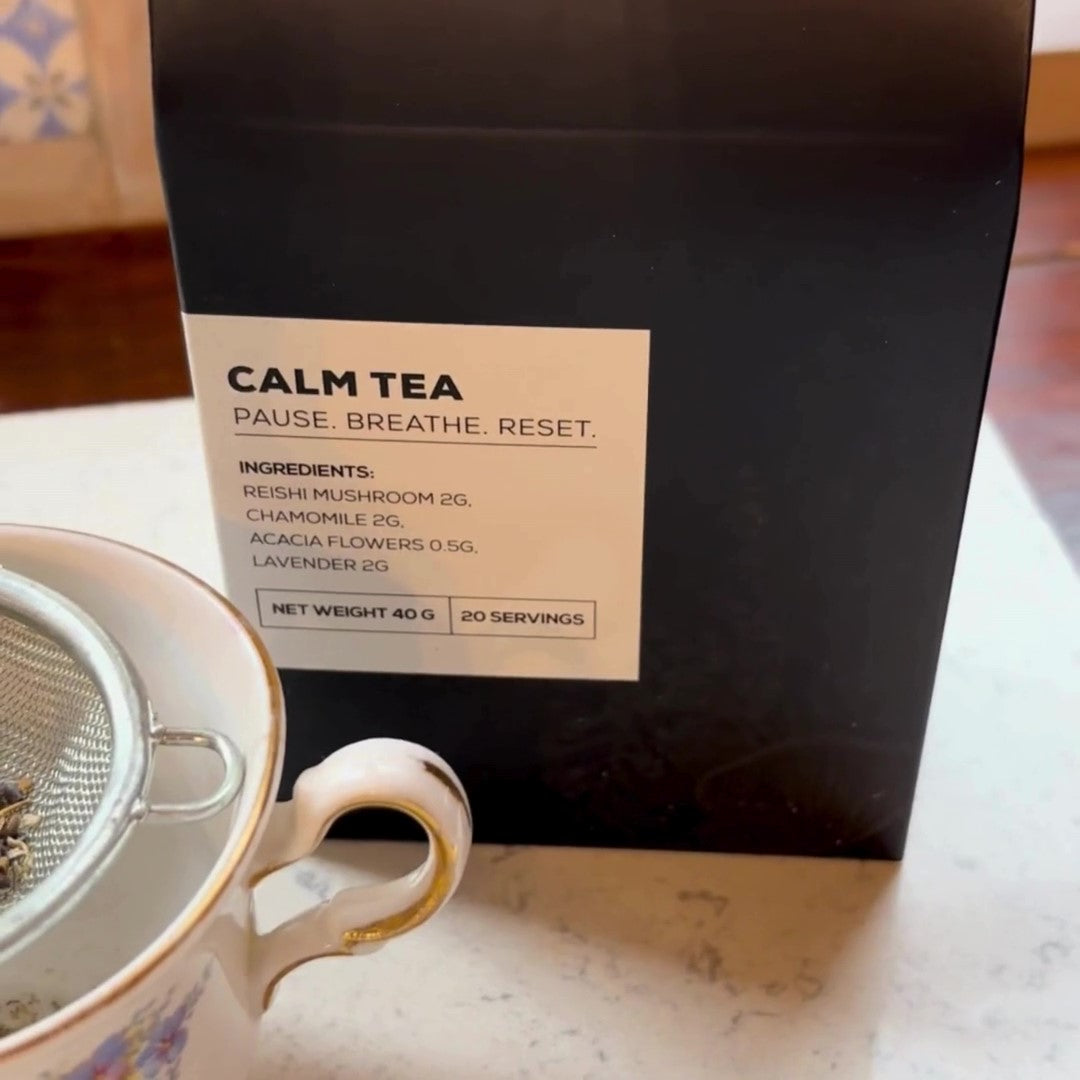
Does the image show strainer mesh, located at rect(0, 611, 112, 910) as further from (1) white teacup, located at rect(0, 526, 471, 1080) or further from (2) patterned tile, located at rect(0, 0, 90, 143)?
(2) patterned tile, located at rect(0, 0, 90, 143)

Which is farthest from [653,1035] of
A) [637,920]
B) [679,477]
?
[679,477]

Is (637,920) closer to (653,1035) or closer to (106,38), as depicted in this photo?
(653,1035)

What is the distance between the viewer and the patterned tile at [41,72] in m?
0.66

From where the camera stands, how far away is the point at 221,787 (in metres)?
0.29

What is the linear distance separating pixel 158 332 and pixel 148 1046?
43 cm

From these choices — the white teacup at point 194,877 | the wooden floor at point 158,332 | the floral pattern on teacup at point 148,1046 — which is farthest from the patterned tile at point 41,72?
the floral pattern on teacup at point 148,1046

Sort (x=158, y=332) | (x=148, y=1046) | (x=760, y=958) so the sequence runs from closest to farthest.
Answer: (x=148, y=1046), (x=760, y=958), (x=158, y=332)

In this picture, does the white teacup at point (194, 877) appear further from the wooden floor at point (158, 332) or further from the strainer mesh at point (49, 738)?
the wooden floor at point (158, 332)

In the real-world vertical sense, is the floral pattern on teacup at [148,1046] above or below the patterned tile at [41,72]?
below

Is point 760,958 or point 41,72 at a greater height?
point 41,72

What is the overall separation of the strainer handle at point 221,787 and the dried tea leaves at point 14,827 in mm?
49

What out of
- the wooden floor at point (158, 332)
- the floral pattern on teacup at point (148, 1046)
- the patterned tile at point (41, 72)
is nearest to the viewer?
the floral pattern on teacup at point (148, 1046)

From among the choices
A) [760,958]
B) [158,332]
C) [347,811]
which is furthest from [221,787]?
[158,332]

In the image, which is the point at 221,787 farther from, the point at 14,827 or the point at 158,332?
the point at 158,332
